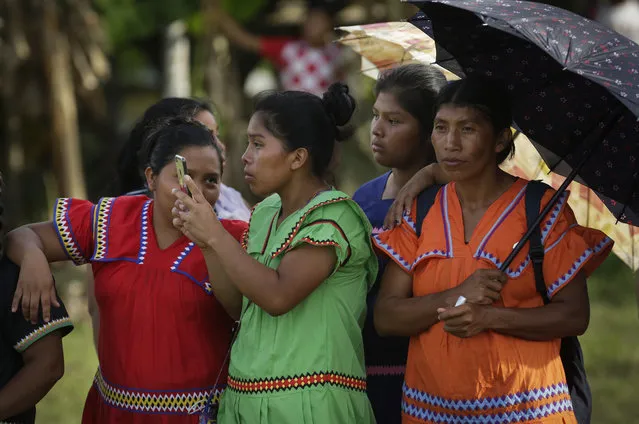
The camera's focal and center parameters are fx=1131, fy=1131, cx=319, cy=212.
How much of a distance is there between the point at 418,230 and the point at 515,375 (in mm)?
588

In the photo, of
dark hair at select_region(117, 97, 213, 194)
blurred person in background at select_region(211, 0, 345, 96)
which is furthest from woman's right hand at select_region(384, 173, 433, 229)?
blurred person in background at select_region(211, 0, 345, 96)

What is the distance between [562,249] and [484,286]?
300 mm

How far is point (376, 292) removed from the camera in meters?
4.20

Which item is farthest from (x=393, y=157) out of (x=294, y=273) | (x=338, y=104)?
(x=294, y=273)

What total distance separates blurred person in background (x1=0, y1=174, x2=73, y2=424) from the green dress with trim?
0.58 m

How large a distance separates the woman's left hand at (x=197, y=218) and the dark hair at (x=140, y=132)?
3.39 feet

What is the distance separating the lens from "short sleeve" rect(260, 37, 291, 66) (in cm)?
1000

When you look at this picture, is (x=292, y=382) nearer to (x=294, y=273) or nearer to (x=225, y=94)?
(x=294, y=273)

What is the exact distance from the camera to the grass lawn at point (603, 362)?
22.7ft

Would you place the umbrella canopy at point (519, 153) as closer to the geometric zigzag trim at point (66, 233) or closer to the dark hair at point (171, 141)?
the dark hair at point (171, 141)

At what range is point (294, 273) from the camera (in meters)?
3.56

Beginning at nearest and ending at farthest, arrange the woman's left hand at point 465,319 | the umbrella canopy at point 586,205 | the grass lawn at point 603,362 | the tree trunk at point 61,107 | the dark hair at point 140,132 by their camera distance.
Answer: the woman's left hand at point 465,319 < the umbrella canopy at point 586,205 < the dark hair at point 140,132 < the grass lawn at point 603,362 < the tree trunk at point 61,107

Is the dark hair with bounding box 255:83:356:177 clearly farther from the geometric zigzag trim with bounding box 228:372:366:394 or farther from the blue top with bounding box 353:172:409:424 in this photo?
the geometric zigzag trim with bounding box 228:372:366:394

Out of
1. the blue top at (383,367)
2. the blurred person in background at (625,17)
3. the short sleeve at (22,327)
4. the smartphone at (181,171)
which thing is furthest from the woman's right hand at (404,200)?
the blurred person in background at (625,17)
